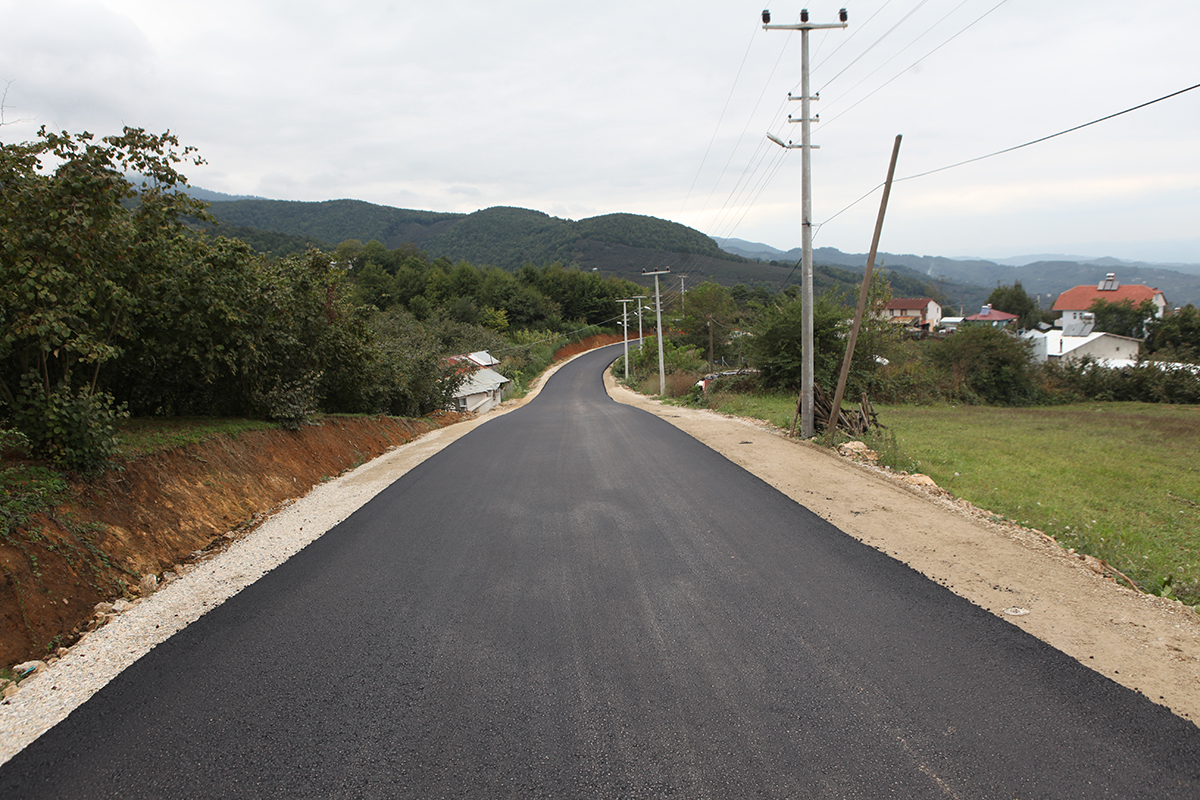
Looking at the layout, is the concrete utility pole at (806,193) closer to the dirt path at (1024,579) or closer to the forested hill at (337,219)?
the dirt path at (1024,579)

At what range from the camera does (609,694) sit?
3785 millimetres

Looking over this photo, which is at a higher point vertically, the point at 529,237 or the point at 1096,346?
the point at 529,237

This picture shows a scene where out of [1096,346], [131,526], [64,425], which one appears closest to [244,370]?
[64,425]

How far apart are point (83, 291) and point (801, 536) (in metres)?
8.53

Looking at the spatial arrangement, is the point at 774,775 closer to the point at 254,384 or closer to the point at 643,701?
the point at 643,701

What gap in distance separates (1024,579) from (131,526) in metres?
9.24

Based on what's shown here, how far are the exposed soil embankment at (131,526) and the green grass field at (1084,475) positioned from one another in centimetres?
960

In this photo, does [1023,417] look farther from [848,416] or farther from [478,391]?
[478,391]

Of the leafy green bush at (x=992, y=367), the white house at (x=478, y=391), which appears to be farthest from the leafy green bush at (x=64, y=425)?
the leafy green bush at (x=992, y=367)

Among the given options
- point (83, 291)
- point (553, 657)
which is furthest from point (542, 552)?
point (83, 291)

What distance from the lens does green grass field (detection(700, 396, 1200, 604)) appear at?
6.84 m

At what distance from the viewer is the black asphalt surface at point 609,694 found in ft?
10.0

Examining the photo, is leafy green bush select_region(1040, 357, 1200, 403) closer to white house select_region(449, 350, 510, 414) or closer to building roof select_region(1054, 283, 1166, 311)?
white house select_region(449, 350, 510, 414)

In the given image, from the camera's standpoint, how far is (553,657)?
4.26 meters
